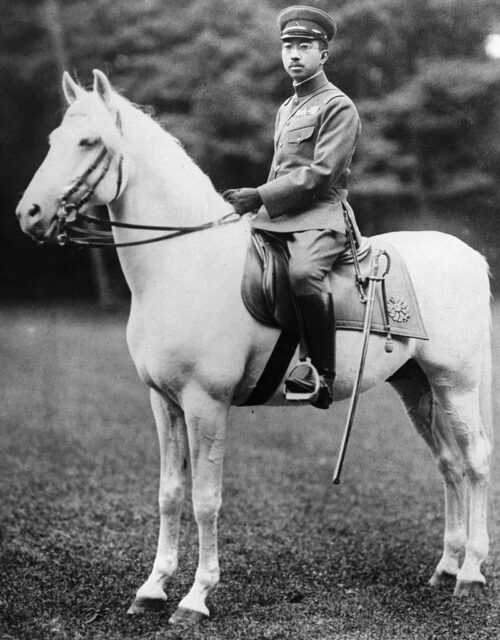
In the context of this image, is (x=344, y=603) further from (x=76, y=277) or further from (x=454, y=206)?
(x=76, y=277)

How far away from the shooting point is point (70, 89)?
→ 3.90m

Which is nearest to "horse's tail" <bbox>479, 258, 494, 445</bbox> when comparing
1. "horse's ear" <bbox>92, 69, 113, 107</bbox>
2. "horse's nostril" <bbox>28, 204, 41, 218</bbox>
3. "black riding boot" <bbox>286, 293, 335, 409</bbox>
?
"black riding boot" <bbox>286, 293, 335, 409</bbox>

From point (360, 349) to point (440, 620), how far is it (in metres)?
1.59

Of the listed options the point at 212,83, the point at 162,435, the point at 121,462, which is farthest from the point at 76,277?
the point at 162,435

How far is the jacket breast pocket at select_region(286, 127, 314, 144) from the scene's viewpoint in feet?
13.2

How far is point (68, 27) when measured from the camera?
44.2ft

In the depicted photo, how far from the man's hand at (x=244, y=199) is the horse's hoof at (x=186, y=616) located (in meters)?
2.13

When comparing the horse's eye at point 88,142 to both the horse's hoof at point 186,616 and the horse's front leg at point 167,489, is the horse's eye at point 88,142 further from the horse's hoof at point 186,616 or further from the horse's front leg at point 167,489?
the horse's hoof at point 186,616

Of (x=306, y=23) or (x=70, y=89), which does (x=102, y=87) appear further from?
(x=306, y=23)

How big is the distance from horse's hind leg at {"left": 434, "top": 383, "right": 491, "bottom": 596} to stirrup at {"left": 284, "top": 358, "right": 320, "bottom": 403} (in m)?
1.15

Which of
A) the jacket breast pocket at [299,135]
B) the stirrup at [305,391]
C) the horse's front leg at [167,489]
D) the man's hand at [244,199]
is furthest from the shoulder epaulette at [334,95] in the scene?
the horse's front leg at [167,489]

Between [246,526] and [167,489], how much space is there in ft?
7.00

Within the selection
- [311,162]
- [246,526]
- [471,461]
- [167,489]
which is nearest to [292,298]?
[311,162]

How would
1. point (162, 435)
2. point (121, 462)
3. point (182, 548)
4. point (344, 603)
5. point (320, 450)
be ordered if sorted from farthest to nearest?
point (320, 450), point (121, 462), point (182, 548), point (344, 603), point (162, 435)
